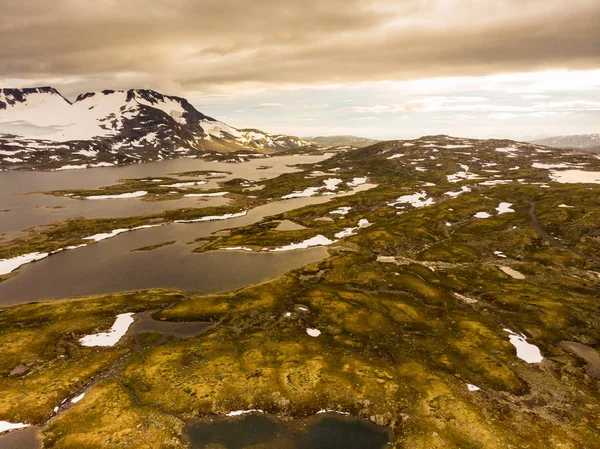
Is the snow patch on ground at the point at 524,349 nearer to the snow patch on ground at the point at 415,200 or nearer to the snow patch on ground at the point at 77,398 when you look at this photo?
the snow patch on ground at the point at 77,398

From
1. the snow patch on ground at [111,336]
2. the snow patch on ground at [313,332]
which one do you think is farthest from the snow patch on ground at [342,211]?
the snow patch on ground at [111,336]

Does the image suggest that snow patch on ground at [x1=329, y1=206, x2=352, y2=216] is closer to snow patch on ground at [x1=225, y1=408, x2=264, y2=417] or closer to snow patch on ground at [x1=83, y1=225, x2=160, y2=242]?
snow patch on ground at [x1=83, y1=225, x2=160, y2=242]

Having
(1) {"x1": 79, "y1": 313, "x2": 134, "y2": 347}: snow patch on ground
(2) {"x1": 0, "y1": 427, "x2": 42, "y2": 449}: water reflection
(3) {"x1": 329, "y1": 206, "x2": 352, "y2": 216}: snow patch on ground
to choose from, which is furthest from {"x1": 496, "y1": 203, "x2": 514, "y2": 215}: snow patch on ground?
(2) {"x1": 0, "y1": 427, "x2": 42, "y2": 449}: water reflection

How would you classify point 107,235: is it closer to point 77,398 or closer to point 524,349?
point 77,398

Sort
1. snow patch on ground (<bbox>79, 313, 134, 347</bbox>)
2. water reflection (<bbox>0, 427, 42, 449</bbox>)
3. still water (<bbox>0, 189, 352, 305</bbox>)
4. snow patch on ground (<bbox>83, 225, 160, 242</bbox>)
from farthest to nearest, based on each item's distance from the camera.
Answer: snow patch on ground (<bbox>83, 225, 160, 242</bbox>)
still water (<bbox>0, 189, 352, 305</bbox>)
snow patch on ground (<bbox>79, 313, 134, 347</bbox>)
water reflection (<bbox>0, 427, 42, 449</bbox>)

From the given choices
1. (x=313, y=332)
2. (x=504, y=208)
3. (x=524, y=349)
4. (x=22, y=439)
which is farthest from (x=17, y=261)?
(x=504, y=208)

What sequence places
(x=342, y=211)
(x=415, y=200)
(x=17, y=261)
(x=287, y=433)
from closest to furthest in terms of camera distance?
(x=287, y=433) → (x=17, y=261) → (x=342, y=211) → (x=415, y=200)

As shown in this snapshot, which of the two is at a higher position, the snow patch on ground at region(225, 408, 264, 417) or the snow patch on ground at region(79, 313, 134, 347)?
the snow patch on ground at region(79, 313, 134, 347)

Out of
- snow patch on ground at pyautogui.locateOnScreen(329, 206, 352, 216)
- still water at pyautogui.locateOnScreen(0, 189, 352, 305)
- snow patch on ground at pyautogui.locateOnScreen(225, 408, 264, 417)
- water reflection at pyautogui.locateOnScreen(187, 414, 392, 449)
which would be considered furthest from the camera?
snow patch on ground at pyautogui.locateOnScreen(329, 206, 352, 216)

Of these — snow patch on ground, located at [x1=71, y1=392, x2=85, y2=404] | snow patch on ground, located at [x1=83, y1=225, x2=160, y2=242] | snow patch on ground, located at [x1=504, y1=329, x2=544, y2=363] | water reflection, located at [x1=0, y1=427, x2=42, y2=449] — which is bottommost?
snow patch on ground, located at [x1=504, y1=329, x2=544, y2=363]

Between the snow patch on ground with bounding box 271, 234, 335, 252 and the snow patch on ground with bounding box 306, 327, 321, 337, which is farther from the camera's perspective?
the snow patch on ground with bounding box 271, 234, 335, 252

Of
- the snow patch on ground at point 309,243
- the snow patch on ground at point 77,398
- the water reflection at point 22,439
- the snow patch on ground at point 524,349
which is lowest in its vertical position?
the snow patch on ground at point 524,349
